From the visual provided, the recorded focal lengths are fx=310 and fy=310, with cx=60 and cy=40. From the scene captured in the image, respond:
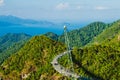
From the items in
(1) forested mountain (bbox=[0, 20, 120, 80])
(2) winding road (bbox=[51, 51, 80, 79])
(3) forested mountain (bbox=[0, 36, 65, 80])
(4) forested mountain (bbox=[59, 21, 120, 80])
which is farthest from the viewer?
(3) forested mountain (bbox=[0, 36, 65, 80])

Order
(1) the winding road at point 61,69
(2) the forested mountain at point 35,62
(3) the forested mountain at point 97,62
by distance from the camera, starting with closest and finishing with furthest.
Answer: (1) the winding road at point 61,69, (3) the forested mountain at point 97,62, (2) the forested mountain at point 35,62

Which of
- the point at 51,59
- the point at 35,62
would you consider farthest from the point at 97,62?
the point at 35,62

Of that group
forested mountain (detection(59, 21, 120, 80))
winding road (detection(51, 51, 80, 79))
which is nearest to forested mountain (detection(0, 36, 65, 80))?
winding road (detection(51, 51, 80, 79))

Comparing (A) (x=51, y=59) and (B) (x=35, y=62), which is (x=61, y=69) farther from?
(B) (x=35, y=62)

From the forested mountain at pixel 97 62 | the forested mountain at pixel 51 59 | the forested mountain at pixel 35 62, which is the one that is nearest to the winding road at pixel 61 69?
the forested mountain at pixel 51 59

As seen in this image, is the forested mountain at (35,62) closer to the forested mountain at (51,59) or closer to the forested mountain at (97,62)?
the forested mountain at (51,59)

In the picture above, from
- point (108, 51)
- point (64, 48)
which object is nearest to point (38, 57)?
point (64, 48)

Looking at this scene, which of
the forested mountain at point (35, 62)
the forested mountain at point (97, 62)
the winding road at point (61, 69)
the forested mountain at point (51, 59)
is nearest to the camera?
the winding road at point (61, 69)

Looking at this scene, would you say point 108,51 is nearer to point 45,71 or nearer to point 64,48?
point 64,48

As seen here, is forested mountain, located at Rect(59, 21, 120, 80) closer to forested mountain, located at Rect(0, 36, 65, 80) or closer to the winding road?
the winding road
